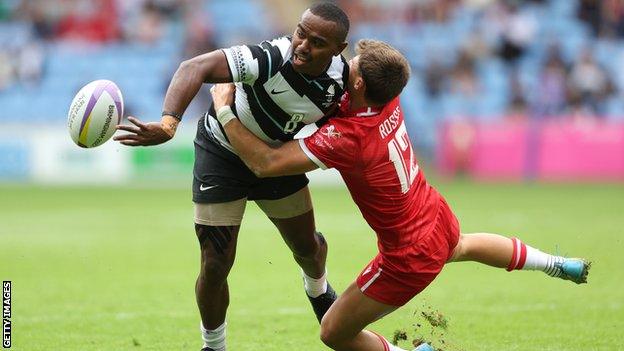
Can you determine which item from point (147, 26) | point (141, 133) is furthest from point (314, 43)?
point (147, 26)

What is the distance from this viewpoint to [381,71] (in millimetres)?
6195

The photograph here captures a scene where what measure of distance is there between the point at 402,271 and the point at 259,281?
4.38 meters

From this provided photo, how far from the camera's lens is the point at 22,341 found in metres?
7.57

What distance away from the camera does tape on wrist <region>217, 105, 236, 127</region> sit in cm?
667

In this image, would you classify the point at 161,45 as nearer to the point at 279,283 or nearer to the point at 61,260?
the point at 61,260

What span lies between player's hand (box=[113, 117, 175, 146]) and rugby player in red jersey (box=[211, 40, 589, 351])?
2.16 feet

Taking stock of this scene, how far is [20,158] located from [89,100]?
1642 cm

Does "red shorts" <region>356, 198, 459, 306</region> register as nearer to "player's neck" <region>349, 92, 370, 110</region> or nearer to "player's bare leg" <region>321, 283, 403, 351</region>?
"player's bare leg" <region>321, 283, 403, 351</region>

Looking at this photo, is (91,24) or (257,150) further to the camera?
(91,24)

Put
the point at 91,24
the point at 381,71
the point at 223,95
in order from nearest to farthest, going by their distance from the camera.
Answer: the point at 381,71
the point at 223,95
the point at 91,24

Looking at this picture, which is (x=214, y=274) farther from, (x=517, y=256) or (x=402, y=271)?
(x=517, y=256)

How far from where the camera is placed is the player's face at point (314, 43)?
6277 mm

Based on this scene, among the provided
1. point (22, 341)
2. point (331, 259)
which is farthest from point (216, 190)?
point (331, 259)
